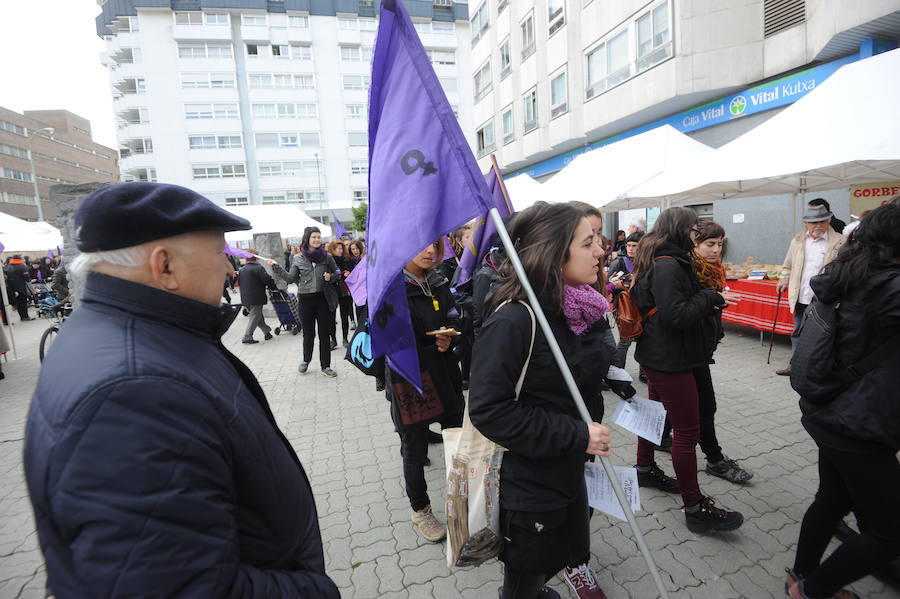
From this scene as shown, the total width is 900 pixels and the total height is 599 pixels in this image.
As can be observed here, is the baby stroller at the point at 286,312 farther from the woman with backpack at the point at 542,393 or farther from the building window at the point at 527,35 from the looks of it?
the building window at the point at 527,35

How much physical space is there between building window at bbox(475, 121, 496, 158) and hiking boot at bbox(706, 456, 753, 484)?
24.5m

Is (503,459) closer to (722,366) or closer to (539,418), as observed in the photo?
(539,418)

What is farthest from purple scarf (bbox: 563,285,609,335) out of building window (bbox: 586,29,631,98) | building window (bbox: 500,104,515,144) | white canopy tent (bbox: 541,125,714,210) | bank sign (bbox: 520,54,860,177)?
building window (bbox: 500,104,515,144)

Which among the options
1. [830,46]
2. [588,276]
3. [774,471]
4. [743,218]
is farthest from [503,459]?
[743,218]

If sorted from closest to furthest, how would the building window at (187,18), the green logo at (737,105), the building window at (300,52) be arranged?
1. the green logo at (737,105)
2. the building window at (187,18)
3. the building window at (300,52)

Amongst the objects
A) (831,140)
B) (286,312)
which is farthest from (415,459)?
(286,312)

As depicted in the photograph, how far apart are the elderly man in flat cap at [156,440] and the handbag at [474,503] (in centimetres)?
73

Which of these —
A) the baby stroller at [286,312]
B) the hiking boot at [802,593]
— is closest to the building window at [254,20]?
the baby stroller at [286,312]

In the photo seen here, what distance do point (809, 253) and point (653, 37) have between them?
10.2m

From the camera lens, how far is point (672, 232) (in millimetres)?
2889

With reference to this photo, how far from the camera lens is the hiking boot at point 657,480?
3.40 metres

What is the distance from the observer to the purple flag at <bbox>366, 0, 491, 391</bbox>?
1753mm

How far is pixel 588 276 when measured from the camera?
1.92 m

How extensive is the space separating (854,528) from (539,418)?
2.82m
